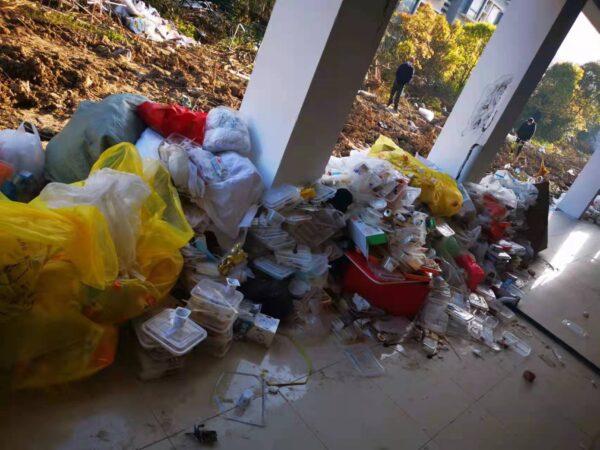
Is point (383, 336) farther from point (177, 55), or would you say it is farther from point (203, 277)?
point (177, 55)

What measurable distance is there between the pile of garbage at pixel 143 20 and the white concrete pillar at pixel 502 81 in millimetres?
4240

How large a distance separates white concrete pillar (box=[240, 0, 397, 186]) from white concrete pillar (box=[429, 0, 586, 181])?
220 centimetres

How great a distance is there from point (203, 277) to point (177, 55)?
3.98 m

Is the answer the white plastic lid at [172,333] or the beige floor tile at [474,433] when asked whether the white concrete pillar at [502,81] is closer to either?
the beige floor tile at [474,433]


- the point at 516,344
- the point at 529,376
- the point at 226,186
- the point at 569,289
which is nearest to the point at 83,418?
the point at 226,186

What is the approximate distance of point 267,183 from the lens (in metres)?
2.35

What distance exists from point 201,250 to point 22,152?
37.4 inches

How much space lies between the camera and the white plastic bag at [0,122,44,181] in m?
1.73

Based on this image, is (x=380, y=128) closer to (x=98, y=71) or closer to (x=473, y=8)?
(x=98, y=71)

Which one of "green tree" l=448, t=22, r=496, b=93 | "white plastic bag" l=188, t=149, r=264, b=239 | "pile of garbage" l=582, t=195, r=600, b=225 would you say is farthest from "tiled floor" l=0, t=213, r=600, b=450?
"green tree" l=448, t=22, r=496, b=93

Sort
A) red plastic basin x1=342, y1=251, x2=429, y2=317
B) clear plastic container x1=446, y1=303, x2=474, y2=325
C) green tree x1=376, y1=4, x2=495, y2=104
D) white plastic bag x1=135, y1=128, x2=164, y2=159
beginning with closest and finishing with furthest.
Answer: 1. white plastic bag x1=135, y1=128, x2=164, y2=159
2. red plastic basin x1=342, y1=251, x2=429, y2=317
3. clear plastic container x1=446, y1=303, x2=474, y2=325
4. green tree x1=376, y1=4, x2=495, y2=104

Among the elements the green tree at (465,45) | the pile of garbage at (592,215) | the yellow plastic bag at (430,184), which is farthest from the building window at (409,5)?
the yellow plastic bag at (430,184)

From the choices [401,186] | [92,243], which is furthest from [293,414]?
[401,186]

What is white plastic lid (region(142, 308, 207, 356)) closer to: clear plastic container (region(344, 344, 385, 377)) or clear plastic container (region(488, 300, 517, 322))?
clear plastic container (region(344, 344, 385, 377))
